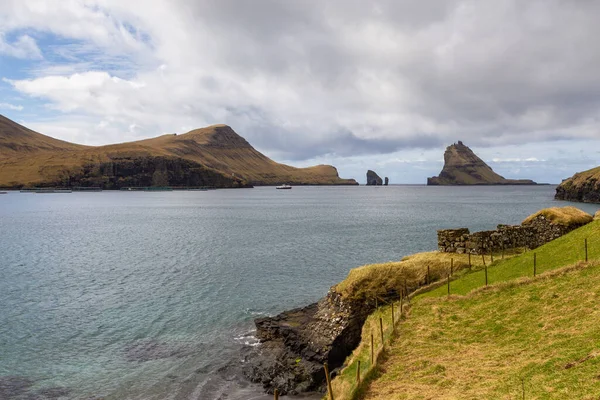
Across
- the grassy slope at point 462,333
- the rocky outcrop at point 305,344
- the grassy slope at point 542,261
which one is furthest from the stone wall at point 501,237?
the rocky outcrop at point 305,344

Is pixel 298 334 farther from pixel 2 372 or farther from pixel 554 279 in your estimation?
pixel 2 372

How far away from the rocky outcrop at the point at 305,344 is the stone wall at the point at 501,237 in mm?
16661

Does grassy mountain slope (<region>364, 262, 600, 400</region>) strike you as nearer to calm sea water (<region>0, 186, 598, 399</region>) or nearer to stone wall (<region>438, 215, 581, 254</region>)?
calm sea water (<region>0, 186, 598, 399</region>)

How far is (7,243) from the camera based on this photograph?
90250mm

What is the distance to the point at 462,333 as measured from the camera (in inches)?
996

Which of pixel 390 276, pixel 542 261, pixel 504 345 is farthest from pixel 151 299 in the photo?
pixel 542 261

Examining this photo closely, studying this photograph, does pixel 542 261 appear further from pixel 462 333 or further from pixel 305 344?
pixel 305 344

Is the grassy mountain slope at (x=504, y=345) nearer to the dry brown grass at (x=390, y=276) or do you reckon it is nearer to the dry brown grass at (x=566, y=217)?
the dry brown grass at (x=390, y=276)

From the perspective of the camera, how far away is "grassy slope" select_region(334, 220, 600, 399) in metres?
19.6

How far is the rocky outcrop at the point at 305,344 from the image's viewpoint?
29828 millimetres

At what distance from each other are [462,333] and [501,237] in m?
25.4

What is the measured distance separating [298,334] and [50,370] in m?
18.7

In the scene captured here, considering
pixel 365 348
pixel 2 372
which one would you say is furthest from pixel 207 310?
pixel 365 348

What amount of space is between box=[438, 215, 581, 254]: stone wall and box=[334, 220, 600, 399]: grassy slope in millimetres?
6724
